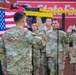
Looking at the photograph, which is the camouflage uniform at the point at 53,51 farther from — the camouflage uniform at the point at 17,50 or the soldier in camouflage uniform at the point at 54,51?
the camouflage uniform at the point at 17,50

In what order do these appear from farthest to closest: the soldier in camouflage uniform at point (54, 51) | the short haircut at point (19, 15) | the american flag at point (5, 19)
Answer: the soldier in camouflage uniform at point (54, 51) → the american flag at point (5, 19) → the short haircut at point (19, 15)

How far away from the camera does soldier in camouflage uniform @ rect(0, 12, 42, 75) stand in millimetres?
5066

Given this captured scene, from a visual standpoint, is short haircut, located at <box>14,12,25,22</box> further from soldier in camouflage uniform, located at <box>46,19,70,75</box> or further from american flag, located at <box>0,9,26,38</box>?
soldier in camouflage uniform, located at <box>46,19,70,75</box>

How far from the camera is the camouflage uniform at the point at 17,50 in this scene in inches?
199

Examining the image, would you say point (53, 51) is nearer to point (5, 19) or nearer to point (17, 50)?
point (5, 19)

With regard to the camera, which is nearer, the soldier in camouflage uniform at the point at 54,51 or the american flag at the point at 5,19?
the american flag at the point at 5,19

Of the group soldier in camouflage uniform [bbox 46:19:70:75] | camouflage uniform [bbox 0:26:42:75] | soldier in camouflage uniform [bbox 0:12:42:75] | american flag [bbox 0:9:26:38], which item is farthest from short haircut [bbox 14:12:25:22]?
soldier in camouflage uniform [bbox 46:19:70:75]

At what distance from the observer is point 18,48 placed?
5.10 meters

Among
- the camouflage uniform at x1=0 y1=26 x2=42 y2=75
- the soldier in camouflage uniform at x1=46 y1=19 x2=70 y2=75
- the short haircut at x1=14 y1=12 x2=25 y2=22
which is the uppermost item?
the short haircut at x1=14 y1=12 x2=25 y2=22

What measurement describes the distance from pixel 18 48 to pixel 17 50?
35mm

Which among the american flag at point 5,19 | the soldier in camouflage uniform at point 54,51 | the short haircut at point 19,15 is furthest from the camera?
the soldier in camouflage uniform at point 54,51

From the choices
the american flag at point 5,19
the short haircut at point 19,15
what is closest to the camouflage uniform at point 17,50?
the short haircut at point 19,15

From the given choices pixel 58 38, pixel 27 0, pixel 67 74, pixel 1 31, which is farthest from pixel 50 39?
pixel 27 0

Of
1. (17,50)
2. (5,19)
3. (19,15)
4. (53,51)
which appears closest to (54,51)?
(53,51)
